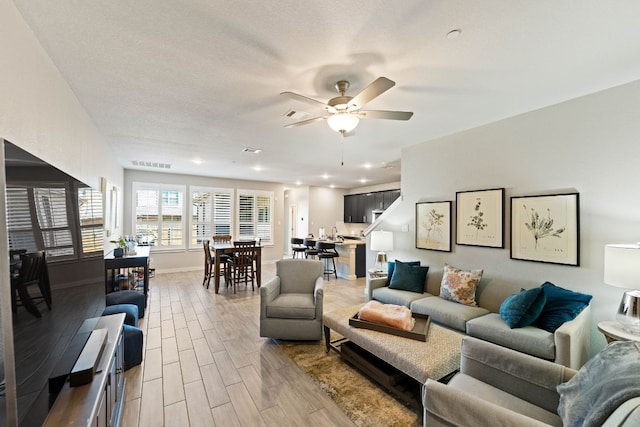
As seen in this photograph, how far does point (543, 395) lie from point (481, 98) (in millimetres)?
2520

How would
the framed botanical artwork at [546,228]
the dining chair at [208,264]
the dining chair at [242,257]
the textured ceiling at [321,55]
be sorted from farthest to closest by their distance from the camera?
the dining chair at [208,264] → the dining chair at [242,257] → the framed botanical artwork at [546,228] → the textured ceiling at [321,55]

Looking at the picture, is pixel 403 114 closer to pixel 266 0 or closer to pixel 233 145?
pixel 266 0

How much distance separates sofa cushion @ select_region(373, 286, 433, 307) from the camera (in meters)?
3.47

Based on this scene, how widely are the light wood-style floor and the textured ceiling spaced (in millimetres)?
2617

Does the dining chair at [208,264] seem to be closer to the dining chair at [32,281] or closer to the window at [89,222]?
the window at [89,222]

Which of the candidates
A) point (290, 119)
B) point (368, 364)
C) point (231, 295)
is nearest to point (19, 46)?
point (290, 119)

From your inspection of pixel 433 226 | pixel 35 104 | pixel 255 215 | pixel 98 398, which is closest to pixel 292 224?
pixel 255 215

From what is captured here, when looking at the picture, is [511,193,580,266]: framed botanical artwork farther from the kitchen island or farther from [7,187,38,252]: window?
[7,187,38,252]: window

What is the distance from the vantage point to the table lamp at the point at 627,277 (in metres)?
2.04

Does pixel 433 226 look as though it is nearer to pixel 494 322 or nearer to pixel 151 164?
pixel 494 322

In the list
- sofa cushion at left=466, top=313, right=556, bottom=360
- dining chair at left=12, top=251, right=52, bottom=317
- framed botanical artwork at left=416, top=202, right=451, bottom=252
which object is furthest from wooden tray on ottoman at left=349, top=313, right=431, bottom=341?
dining chair at left=12, top=251, right=52, bottom=317

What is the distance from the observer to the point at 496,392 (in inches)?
64.6

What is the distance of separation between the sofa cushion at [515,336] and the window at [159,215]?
6.87 metres

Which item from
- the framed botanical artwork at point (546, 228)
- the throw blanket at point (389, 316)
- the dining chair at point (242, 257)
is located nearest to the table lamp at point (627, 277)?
the framed botanical artwork at point (546, 228)
